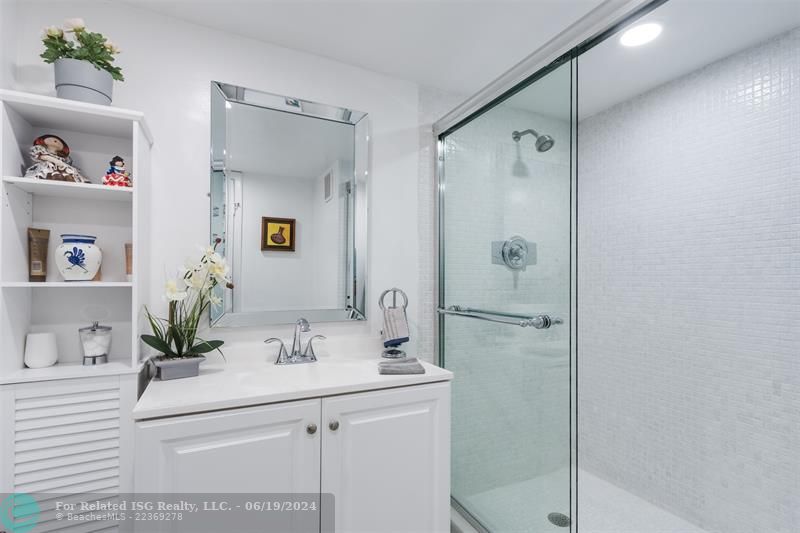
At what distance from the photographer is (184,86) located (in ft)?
5.15

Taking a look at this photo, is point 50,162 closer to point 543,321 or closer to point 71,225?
point 71,225

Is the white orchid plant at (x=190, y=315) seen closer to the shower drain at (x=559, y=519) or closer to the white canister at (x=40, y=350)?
the white canister at (x=40, y=350)

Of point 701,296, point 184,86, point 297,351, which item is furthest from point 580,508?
point 184,86

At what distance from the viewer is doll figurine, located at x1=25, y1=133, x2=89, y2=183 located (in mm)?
1248

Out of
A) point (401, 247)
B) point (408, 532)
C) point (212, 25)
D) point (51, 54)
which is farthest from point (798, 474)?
point (51, 54)

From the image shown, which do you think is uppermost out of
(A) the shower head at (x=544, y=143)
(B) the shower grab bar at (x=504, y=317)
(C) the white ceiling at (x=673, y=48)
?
(C) the white ceiling at (x=673, y=48)

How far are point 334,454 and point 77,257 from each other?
1.09 m

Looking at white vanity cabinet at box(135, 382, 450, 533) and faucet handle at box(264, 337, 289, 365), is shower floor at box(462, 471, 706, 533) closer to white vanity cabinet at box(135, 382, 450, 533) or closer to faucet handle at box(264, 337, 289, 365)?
white vanity cabinet at box(135, 382, 450, 533)

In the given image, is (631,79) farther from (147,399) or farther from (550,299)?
(147,399)

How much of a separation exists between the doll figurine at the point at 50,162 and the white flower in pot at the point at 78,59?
0.52 feet

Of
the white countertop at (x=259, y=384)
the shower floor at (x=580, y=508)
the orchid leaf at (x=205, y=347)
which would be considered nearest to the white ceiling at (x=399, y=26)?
the orchid leaf at (x=205, y=347)

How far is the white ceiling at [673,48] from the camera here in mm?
1454

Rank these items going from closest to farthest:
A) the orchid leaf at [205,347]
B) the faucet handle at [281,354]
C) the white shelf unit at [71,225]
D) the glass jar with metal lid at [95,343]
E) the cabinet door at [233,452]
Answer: the cabinet door at [233,452]
the white shelf unit at [71,225]
the glass jar with metal lid at [95,343]
the orchid leaf at [205,347]
the faucet handle at [281,354]

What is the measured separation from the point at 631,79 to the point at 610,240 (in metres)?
0.89
